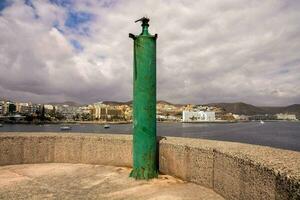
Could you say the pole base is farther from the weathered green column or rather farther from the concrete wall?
the concrete wall

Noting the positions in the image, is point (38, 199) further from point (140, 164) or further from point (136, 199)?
point (140, 164)

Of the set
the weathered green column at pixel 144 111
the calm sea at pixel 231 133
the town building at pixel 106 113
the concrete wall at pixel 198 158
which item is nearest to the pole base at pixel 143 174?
the weathered green column at pixel 144 111

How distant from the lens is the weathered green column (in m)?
5.79

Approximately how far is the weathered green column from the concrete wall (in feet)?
1.25

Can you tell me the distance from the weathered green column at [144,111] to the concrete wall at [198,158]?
382 mm

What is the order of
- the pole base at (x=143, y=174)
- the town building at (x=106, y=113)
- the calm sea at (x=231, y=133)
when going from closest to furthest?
1. the pole base at (x=143, y=174)
2. the calm sea at (x=231, y=133)
3. the town building at (x=106, y=113)

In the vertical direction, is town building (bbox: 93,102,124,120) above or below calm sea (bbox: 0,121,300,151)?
above

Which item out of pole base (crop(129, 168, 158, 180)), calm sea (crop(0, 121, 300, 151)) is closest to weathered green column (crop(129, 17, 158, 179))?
pole base (crop(129, 168, 158, 180))

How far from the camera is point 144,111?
228 inches

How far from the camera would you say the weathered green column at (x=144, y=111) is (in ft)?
19.0

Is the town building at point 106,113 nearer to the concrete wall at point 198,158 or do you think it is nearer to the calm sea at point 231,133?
the calm sea at point 231,133

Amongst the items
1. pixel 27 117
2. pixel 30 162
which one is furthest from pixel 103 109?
pixel 30 162

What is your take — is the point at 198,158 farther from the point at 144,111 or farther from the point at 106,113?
the point at 106,113

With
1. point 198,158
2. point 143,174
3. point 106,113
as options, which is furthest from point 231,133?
point 106,113
